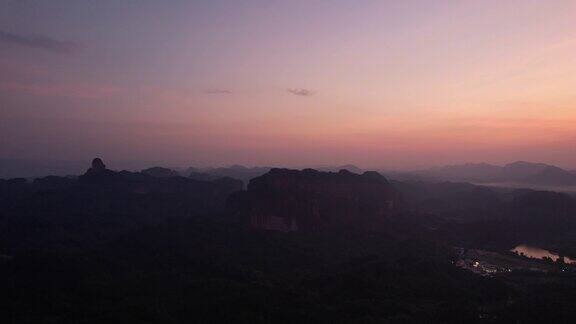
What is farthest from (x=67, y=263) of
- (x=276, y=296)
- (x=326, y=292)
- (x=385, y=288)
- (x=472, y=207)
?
(x=472, y=207)

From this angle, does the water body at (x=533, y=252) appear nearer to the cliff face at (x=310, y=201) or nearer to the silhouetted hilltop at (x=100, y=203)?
the cliff face at (x=310, y=201)

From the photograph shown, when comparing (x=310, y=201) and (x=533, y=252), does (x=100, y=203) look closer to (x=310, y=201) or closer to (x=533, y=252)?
(x=310, y=201)

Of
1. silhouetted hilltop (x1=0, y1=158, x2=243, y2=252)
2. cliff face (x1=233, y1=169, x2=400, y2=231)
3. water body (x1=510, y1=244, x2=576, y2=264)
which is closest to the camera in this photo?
water body (x1=510, y1=244, x2=576, y2=264)

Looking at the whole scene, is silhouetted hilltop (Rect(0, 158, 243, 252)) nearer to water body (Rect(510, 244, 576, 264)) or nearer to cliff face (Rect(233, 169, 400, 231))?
cliff face (Rect(233, 169, 400, 231))

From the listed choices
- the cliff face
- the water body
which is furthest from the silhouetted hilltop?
the water body

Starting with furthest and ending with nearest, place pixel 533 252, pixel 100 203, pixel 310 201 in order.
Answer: pixel 100 203
pixel 310 201
pixel 533 252

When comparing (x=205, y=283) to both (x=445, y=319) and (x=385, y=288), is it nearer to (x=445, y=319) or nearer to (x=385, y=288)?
(x=385, y=288)

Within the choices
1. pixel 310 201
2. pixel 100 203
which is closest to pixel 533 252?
pixel 310 201

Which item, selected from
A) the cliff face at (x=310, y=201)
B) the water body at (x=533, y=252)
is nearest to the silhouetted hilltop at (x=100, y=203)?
the cliff face at (x=310, y=201)
